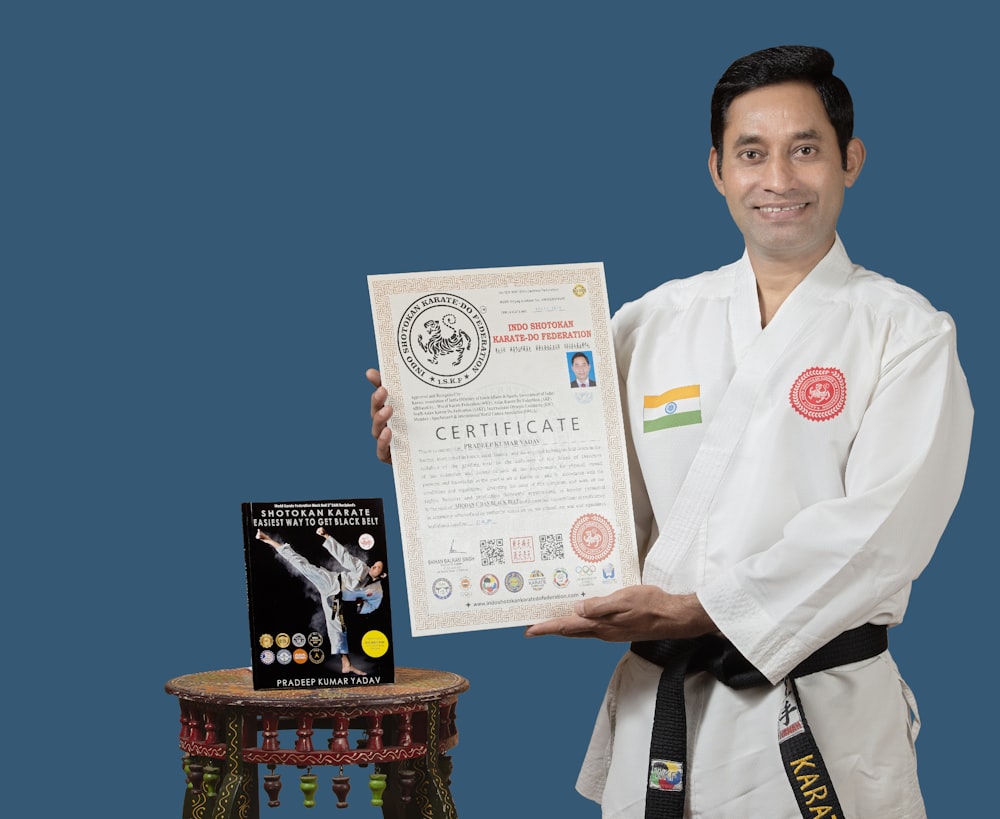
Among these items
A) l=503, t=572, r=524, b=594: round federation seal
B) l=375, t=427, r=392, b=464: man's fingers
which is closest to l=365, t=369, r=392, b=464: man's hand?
l=375, t=427, r=392, b=464: man's fingers

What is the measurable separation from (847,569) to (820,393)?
46cm

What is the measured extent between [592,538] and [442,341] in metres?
0.64

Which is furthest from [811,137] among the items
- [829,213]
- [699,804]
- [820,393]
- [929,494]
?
[699,804]

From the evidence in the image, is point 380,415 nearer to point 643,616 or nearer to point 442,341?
point 442,341

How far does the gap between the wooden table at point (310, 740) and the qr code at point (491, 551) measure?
39 centimetres

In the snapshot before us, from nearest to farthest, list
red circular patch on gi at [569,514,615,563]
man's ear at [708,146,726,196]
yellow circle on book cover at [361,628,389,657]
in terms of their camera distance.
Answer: red circular patch on gi at [569,514,615,563]
yellow circle on book cover at [361,628,389,657]
man's ear at [708,146,726,196]

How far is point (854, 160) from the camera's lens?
4.09 m

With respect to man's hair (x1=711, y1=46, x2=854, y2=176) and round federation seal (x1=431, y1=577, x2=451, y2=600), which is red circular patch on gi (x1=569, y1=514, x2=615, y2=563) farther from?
man's hair (x1=711, y1=46, x2=854, y2=176)

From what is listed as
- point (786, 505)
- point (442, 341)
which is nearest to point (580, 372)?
point (442, 341)

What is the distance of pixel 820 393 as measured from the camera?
3.85m

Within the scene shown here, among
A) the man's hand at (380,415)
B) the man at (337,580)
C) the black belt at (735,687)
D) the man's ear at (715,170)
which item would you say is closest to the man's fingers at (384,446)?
the man's hand at (380,415)

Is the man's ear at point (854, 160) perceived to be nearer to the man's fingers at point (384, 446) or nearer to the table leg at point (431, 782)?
the man's fingers at point (384, 446)

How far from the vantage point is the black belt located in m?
3.69

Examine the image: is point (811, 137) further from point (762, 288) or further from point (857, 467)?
point (857, 467)
